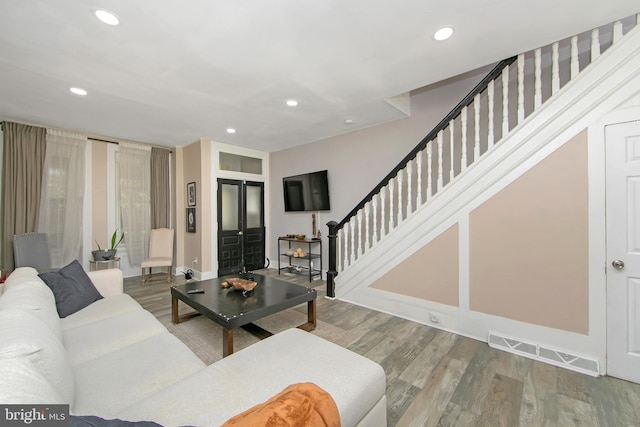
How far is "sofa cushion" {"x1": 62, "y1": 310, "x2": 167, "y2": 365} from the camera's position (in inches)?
61.5

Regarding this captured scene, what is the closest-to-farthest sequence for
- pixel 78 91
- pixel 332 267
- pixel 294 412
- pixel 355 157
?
pixel 294 412, pixel 78 91, pixel 332 267, pixel 355 157

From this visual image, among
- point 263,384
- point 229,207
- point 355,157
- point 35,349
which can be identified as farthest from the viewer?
point 229,207

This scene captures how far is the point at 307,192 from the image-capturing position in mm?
4977

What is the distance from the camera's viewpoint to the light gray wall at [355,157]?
3576mm

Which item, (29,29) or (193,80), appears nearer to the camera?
(29,29)

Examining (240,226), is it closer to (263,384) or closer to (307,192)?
(307,192)

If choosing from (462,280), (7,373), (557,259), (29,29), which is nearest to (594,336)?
(557,259)

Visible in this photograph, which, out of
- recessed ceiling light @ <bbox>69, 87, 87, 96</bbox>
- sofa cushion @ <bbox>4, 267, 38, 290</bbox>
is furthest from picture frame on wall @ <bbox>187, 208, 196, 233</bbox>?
sofa cushion @ <bbox>4, 267, 38, 290</bbox>

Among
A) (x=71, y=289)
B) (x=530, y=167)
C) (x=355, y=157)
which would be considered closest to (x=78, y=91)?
(x=71, y=289)

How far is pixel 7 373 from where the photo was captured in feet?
2.41

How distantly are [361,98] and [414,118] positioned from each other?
41.7 inches

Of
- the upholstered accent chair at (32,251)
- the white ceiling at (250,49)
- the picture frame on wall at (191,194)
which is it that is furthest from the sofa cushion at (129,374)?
the picture frame on wall at (191,194)

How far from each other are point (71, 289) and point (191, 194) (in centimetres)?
305

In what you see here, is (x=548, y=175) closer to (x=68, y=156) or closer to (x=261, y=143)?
(x=261, y=143)
